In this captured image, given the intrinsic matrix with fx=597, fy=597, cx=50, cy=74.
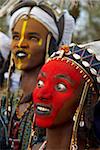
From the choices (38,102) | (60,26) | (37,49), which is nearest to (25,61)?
(37,49)

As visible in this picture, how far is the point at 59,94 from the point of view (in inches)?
136

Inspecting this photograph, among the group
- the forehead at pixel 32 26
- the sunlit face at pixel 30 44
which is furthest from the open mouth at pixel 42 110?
the forehead at pixel 32 26

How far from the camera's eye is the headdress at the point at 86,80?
3.45m

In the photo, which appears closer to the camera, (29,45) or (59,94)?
(59,94)

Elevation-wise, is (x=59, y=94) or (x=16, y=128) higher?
(x=59, y=94)

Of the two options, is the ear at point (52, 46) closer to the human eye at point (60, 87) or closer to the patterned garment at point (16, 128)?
the patterned garment at point (16, 128)

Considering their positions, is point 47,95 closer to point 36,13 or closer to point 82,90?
point 82,90

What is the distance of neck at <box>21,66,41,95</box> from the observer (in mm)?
4484

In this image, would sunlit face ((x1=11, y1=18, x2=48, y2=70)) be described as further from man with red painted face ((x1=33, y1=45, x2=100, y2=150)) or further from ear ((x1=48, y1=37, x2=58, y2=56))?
man with red painted face ((x1=33, y1=45, x2=100, y2=150))

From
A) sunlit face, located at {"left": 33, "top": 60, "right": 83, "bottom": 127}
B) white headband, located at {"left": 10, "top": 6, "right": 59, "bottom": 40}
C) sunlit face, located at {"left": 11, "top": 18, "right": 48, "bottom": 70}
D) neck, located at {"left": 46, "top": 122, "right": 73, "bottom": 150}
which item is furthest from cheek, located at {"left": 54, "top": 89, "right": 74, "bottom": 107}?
white headband, located at {"left": 10, "top": 6, "right": 59, "bottom": 40}

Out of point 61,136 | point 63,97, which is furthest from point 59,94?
point 61,136

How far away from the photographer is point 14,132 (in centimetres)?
Result: 450

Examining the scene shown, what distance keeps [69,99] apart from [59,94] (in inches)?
2.6

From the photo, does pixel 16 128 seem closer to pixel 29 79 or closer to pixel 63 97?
pixel 29 79
